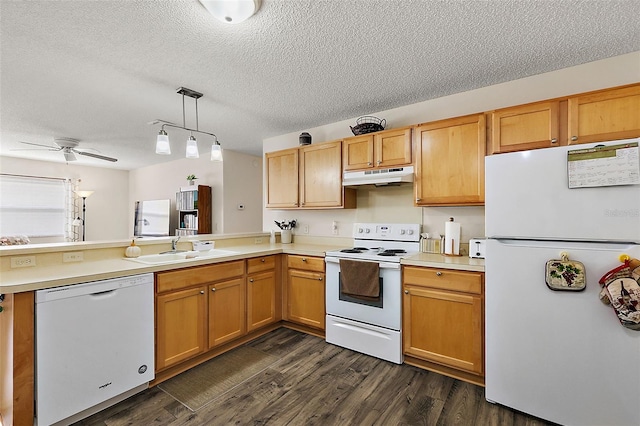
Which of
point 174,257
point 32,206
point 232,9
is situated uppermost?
point 232,9

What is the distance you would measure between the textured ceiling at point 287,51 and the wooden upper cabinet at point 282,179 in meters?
0.58

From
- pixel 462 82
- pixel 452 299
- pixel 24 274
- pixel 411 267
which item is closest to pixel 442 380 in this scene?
pixel 452 299

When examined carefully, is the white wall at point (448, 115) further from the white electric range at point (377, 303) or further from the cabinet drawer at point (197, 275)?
the cabinet drawer at point (197, 275)

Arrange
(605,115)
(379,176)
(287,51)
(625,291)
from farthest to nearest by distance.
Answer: (379,176) → (287,51) → (605,115) → (625,291)

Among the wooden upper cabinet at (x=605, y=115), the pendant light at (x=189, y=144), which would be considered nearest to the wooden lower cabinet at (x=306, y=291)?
the pendant light at (x=189, y=144)

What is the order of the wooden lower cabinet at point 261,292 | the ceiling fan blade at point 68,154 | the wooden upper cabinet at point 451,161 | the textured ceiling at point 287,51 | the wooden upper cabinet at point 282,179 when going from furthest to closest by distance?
the ceiling fan blade at point 68,154 → the wooden upper cabinet at point 282,179 → the wooden lower cabinet at point 261,292 → the wooden upper cabinet at point 451,161 → the textured ceiling at point 287,51

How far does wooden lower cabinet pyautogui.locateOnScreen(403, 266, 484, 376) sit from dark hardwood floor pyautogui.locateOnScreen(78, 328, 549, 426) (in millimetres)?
194

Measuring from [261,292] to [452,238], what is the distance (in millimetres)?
1983

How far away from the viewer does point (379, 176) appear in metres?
2.76

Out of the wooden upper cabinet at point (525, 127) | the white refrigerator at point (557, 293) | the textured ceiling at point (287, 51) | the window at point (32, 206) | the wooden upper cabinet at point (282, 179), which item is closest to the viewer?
the white refrigerator at point (557, 293)

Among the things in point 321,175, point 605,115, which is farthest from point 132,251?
point 605,115

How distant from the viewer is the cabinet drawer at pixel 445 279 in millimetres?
2072

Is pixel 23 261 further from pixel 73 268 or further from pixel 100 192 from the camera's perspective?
pixel 100 192

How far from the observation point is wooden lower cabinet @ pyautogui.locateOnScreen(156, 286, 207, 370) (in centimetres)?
211
